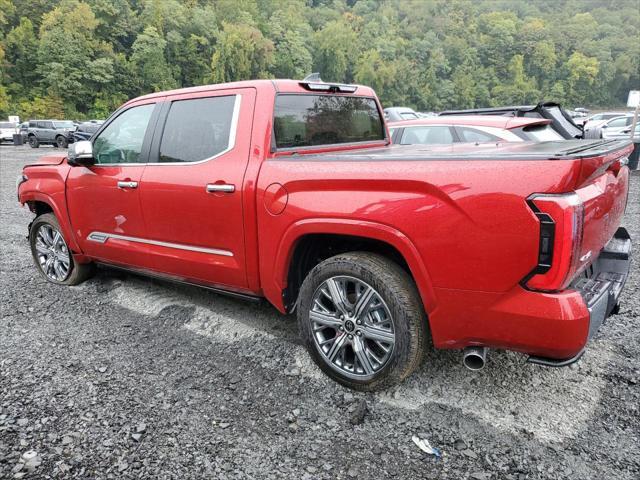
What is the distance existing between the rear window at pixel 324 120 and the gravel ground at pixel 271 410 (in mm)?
1445

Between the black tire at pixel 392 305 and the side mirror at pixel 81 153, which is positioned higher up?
the side mirror at pixel 81 153

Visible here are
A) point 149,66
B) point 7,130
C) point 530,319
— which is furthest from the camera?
point 149,66

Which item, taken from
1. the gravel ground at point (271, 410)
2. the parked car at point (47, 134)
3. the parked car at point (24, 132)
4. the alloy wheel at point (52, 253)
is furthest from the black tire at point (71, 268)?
the parked car at point (24, 132)

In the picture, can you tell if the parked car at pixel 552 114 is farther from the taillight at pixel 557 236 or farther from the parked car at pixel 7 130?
the parked car at pixel 7 130

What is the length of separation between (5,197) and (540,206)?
11.4 meters

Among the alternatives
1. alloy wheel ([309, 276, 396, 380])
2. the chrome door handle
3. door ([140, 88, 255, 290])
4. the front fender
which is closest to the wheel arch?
door ([140, 88, 255, 290])

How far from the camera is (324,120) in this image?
3588mm

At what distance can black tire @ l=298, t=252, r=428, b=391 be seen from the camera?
8.09 feet

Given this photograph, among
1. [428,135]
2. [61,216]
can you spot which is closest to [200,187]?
[61,216]

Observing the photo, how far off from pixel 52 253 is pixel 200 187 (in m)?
2.49

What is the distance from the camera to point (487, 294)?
2193mm

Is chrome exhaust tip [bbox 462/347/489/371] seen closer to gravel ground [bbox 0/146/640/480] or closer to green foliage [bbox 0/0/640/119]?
gravel ground [bbox 0/146/640/480]

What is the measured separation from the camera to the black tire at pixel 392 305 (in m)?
2.47

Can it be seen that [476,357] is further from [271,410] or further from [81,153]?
[81,153]
